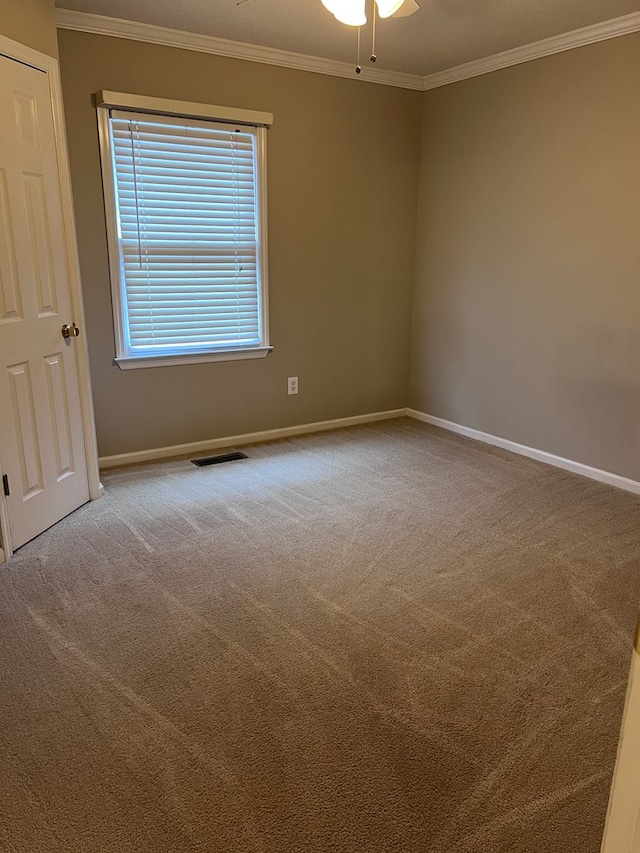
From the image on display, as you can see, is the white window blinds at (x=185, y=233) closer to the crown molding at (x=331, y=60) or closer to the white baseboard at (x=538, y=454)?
the crown molding at (x=331, y=60)

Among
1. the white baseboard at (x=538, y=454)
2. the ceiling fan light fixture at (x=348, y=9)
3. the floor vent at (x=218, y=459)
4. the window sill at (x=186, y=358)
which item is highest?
the ceiling fan light fixture at (x=348, y=9)

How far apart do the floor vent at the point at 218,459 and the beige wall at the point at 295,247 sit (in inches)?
8.3

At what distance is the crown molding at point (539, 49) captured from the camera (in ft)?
10.5

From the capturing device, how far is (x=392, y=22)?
3.20 meters

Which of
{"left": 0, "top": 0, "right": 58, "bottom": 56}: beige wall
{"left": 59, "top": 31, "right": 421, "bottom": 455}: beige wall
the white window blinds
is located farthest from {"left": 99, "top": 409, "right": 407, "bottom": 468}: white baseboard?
{"left": 0, "top": 0, "right": 58, "bottom": 56}: beige wall

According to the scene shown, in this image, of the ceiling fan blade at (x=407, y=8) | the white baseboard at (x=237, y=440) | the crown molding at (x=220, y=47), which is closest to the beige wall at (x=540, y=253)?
A: the crown molding at (x=220, y=47)

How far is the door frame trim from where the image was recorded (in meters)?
2.65

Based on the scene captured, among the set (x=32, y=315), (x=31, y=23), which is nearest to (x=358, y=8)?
(x=31, y=23)

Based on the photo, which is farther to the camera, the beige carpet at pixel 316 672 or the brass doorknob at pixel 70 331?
the brass doorknob at pixel 70 331

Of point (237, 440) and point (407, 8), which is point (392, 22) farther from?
point (237, 440)

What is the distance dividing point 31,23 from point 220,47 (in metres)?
1.23

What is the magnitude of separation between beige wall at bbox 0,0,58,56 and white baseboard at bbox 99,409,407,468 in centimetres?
219

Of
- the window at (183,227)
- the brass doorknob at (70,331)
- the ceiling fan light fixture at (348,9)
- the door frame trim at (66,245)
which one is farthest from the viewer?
the window at (183,227)

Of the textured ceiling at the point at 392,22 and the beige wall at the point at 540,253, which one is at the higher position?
the textured ceiling at the point at 392,22
